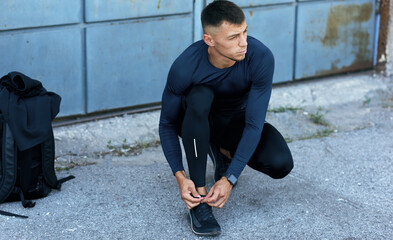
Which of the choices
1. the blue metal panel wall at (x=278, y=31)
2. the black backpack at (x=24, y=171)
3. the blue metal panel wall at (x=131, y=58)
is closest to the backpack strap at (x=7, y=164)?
the black backpack at (x=24, y=171)

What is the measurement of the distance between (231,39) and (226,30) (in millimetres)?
56

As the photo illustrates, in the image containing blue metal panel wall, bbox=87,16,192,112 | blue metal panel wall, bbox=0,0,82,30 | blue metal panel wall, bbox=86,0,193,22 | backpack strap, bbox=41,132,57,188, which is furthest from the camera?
blue metal panel wall, bbox=87,16,192,112

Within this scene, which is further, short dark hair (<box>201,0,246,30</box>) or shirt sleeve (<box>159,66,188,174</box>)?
shirt sleeve (<box>159,66,188,174</box>)

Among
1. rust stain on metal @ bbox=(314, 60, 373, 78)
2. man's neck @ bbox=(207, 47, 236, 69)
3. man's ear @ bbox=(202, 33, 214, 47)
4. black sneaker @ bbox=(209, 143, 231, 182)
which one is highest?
man's ear @ bbox=(202, 33, 214, 47)

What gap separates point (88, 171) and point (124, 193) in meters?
0.41

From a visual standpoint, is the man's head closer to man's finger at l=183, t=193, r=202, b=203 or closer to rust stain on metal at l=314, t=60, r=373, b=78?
man's finger at l=183, t=193, r=202, b=203

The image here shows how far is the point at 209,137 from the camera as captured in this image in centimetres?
366

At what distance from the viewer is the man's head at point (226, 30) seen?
3.48 metres

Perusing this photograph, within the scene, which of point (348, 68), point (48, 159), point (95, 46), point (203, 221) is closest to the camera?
point (203, 221)

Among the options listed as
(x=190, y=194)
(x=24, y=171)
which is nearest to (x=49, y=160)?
(x=24, y=171)

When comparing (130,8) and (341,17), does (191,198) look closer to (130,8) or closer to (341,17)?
(130,8)

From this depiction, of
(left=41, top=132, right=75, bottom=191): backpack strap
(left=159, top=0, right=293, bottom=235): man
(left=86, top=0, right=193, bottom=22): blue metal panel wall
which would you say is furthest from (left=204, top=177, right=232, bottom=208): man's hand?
(left=86, top=0, right=193, bottom=22): blue metal panel wall

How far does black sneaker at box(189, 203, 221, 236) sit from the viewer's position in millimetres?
3510

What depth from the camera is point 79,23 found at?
15.2 ft
